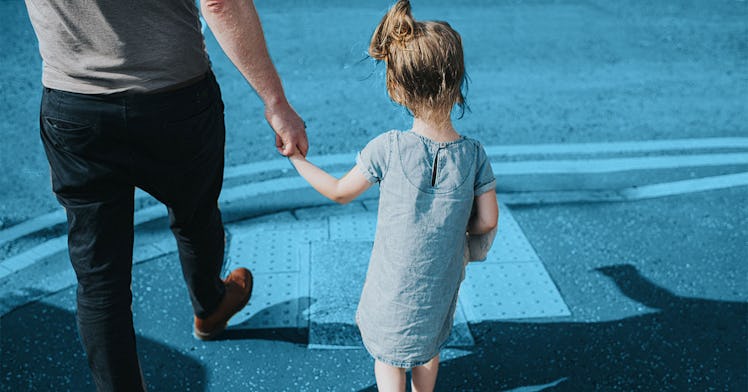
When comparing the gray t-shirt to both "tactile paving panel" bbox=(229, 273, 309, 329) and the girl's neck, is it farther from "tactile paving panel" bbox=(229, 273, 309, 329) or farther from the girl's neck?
"tactile paving panel" bbox=(229, 273, 309, 329)

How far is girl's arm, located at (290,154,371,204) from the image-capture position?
2006 millimetres

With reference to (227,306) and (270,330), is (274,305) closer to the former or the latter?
(270,330)

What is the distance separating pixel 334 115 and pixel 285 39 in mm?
1694

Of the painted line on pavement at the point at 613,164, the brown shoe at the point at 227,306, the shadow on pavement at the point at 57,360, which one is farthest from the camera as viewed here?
the painted line on pavement at the point at 613,164

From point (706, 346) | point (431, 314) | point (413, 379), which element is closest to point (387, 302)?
point (431, 314)

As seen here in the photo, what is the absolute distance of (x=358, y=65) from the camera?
582 centimetres

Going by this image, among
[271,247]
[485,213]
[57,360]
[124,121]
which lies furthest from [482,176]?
[57,360]

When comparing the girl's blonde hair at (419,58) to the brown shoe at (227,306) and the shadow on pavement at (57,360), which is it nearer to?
the brown shoe at (227,306)

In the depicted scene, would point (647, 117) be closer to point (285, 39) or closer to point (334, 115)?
point (334, 115)

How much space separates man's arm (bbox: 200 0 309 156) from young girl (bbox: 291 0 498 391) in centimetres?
9

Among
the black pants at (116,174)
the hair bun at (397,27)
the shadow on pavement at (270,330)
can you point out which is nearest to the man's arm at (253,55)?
the black pants at (116,174)

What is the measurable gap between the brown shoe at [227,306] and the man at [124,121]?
536 millimetres

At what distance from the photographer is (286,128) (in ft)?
6.98

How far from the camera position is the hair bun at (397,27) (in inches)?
71.3
